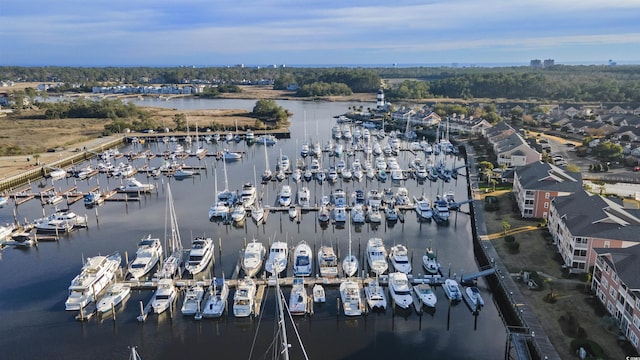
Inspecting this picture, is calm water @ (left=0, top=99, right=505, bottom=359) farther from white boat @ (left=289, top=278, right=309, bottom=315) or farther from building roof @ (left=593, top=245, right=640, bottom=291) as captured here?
building roof @ (left=593, top=245, right=640, bottom=291)

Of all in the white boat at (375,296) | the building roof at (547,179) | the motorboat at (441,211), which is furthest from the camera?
the motorboat at (441,211)

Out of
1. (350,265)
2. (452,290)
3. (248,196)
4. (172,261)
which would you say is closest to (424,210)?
(350,265)

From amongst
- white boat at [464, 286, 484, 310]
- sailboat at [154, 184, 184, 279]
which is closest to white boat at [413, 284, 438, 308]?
white boat at [464, 286, 484, 310]

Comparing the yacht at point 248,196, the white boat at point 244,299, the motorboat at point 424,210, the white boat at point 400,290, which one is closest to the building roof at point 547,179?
the motorboat at point 424,210

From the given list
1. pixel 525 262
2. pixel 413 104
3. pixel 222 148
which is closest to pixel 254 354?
pixel 525 262

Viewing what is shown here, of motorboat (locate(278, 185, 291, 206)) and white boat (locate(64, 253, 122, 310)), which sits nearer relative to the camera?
white boat (locate(64, 253, 122, 310))

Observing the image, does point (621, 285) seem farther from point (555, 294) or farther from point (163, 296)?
point (163, 296)

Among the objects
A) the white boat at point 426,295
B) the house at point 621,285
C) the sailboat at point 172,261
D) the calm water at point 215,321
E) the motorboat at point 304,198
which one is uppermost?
the house at point 621,285

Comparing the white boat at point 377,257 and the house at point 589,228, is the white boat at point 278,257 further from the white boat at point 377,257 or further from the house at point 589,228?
the house at point 589,228
